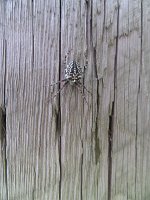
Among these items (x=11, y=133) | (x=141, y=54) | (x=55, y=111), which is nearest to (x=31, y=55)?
(x=55, y=111)

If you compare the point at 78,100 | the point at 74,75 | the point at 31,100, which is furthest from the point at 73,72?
the point at 31,100

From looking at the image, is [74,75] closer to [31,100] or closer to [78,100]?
[78,100]

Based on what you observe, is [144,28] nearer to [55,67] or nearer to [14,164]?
[55,67]
